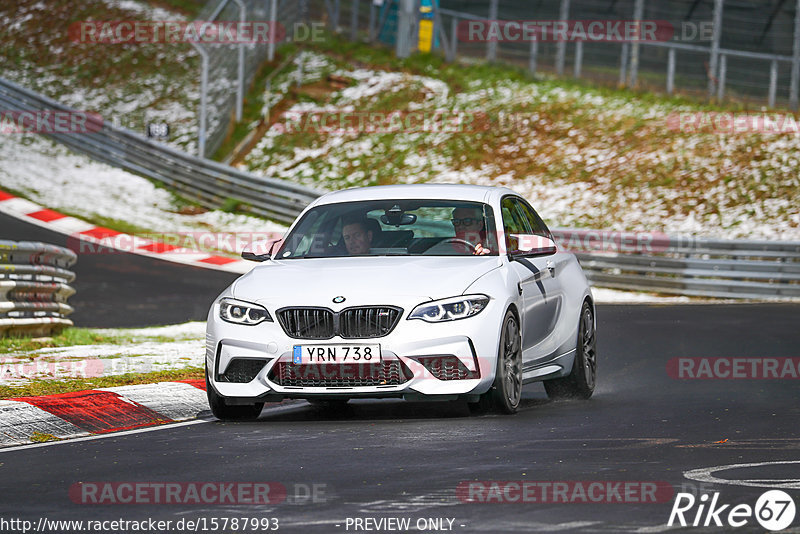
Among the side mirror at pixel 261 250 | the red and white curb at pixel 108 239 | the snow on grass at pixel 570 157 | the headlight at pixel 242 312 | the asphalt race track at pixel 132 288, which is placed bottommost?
the red and white curb at pixel 108 239

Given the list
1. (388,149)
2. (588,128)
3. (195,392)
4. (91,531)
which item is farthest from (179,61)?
(91,531)

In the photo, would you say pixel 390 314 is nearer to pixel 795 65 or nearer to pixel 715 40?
pixel 795 65

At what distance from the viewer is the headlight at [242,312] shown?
30.2 feet

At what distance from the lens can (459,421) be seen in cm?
928

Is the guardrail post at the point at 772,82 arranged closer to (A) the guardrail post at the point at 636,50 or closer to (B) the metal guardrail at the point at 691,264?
(A) the guardrail post at the point at 636,50

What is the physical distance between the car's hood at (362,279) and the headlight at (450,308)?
5cm

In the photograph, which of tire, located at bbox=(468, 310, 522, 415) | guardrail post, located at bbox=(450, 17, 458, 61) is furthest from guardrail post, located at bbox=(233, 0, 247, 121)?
tire, located at bbox=(468, 310, 522, 415)

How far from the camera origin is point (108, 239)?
92.9 feet

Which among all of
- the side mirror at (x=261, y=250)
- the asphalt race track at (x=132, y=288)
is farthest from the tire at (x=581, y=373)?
A: the asphalt race track at (x=132, y=288)

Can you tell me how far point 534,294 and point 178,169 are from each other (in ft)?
80.5

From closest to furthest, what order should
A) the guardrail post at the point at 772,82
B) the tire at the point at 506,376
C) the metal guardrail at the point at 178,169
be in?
the tire at the point at 506,376, the metal guardrail at the point at 178,169, the guardrail post at the point at 772,82

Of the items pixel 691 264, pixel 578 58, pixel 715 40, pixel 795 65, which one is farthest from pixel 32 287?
pixel 578 58

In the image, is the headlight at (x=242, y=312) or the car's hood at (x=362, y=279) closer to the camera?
the car's hood at (x=362, y=279)

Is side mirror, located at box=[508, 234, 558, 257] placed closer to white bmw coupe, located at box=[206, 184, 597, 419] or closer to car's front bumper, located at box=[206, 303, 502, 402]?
white bmw coupe, located at box=[206, 184, 597, 419]
